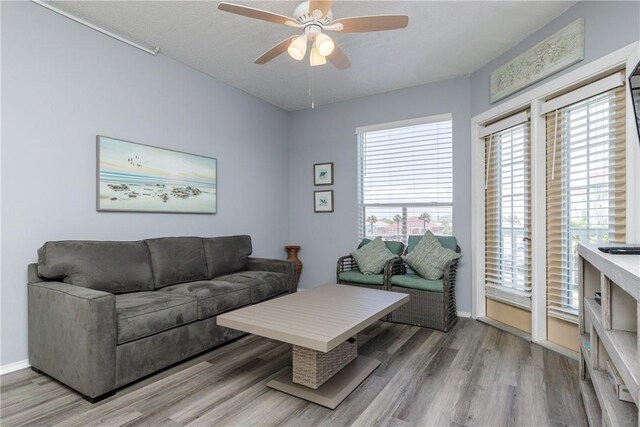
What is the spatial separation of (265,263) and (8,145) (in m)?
2.46

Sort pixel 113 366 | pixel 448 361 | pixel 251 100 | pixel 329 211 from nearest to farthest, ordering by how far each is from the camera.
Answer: pixel 113 366 < pixel 448 361 < pixel 251 100 < pixel 329 211

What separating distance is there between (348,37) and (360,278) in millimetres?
2518

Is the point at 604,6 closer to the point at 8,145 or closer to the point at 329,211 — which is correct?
the point at 329,211

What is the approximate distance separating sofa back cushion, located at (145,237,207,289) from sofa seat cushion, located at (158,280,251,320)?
0.35 feet

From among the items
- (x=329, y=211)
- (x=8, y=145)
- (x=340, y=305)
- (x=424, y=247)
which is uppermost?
(x=8, y=145)

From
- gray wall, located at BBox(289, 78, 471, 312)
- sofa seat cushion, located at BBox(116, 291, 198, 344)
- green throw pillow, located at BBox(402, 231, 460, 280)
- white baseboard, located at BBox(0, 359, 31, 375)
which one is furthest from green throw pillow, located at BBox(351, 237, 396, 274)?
white baseboard, located at BBox(0, 359, 31, 375)

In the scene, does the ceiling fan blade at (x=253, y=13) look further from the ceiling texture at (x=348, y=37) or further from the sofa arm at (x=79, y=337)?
the sofa arm at (x=79, y=337)

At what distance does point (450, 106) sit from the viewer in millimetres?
3971

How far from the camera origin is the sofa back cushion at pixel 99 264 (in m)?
2.40

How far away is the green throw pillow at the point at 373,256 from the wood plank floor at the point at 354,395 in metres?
1.17

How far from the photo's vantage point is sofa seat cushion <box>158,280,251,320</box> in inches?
107

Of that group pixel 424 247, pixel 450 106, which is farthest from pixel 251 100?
pixel 424 247

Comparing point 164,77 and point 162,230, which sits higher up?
point 164,77

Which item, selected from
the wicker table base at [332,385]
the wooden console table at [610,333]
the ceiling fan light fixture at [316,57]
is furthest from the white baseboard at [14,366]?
the wooden console table at [610,333]
